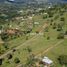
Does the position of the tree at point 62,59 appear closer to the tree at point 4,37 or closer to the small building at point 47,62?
the small building at point 47,62

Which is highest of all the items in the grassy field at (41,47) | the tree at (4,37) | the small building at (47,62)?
the small building at (47,62)

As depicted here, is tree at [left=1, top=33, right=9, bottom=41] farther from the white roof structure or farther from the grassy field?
the white roof structure

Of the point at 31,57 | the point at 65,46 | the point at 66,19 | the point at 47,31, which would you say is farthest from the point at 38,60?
the point at 66,19

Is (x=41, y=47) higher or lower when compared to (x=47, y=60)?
lower

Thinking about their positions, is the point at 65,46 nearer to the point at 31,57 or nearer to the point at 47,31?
the point at 31,57

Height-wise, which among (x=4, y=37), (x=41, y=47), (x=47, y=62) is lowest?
(x=4, y=37)

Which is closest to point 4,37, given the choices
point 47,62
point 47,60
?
point 47,60

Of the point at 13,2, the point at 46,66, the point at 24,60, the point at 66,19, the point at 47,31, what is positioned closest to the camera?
the point at 46,66

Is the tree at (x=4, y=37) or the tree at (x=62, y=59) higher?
the tree at (x=62, y=59)

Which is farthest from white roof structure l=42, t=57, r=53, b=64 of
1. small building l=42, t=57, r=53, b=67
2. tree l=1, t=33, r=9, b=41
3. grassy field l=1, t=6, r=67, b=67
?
tree l=1, t=33, r=9, b=41

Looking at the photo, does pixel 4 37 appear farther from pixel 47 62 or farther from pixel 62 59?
pixel 47 62

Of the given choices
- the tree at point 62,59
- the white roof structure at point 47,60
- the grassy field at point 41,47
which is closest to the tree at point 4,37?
the grassy field at point 41,47
